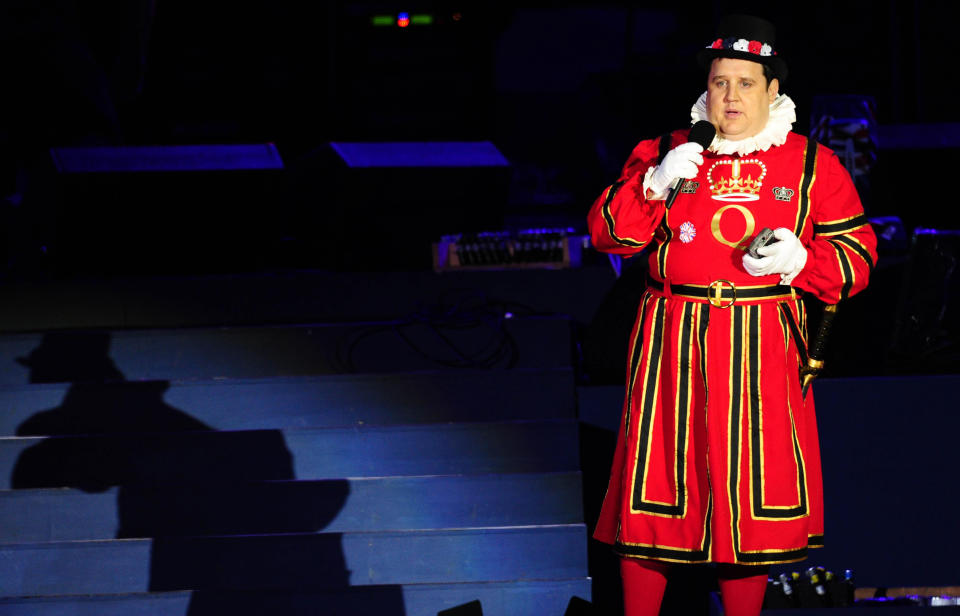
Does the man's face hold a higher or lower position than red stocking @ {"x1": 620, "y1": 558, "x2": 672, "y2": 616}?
higher

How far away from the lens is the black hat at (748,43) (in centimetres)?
216

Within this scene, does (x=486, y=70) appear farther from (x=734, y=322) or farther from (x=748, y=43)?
(x=734, y=322)

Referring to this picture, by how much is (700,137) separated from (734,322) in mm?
405

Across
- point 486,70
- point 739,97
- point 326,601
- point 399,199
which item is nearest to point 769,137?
point 739,97

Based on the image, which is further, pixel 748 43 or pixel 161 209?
pixel 161 209

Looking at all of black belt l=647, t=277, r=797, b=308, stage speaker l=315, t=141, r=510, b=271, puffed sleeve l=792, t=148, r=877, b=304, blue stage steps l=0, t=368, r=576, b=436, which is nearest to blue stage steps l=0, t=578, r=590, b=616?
blue stage steps l=0, t=368, r=576, b=436

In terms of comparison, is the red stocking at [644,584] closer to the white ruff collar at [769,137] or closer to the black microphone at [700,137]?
the black microphone at [700,137]

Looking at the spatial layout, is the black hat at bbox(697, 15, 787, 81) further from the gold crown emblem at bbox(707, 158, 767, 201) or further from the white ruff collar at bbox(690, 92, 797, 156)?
the gold crown emblem at bbox(707, 158, 767, 201)

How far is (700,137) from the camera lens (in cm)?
212

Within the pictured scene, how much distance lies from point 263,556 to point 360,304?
1.25m

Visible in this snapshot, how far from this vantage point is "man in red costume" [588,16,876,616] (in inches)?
85.9

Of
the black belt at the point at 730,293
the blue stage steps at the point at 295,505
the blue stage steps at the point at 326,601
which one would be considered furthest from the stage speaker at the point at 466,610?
the black belt at the point at 730,293

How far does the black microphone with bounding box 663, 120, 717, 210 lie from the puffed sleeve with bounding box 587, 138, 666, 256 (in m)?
0.07

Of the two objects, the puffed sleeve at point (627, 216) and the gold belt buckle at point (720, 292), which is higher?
the puffed sleeve at point (627, 216)
